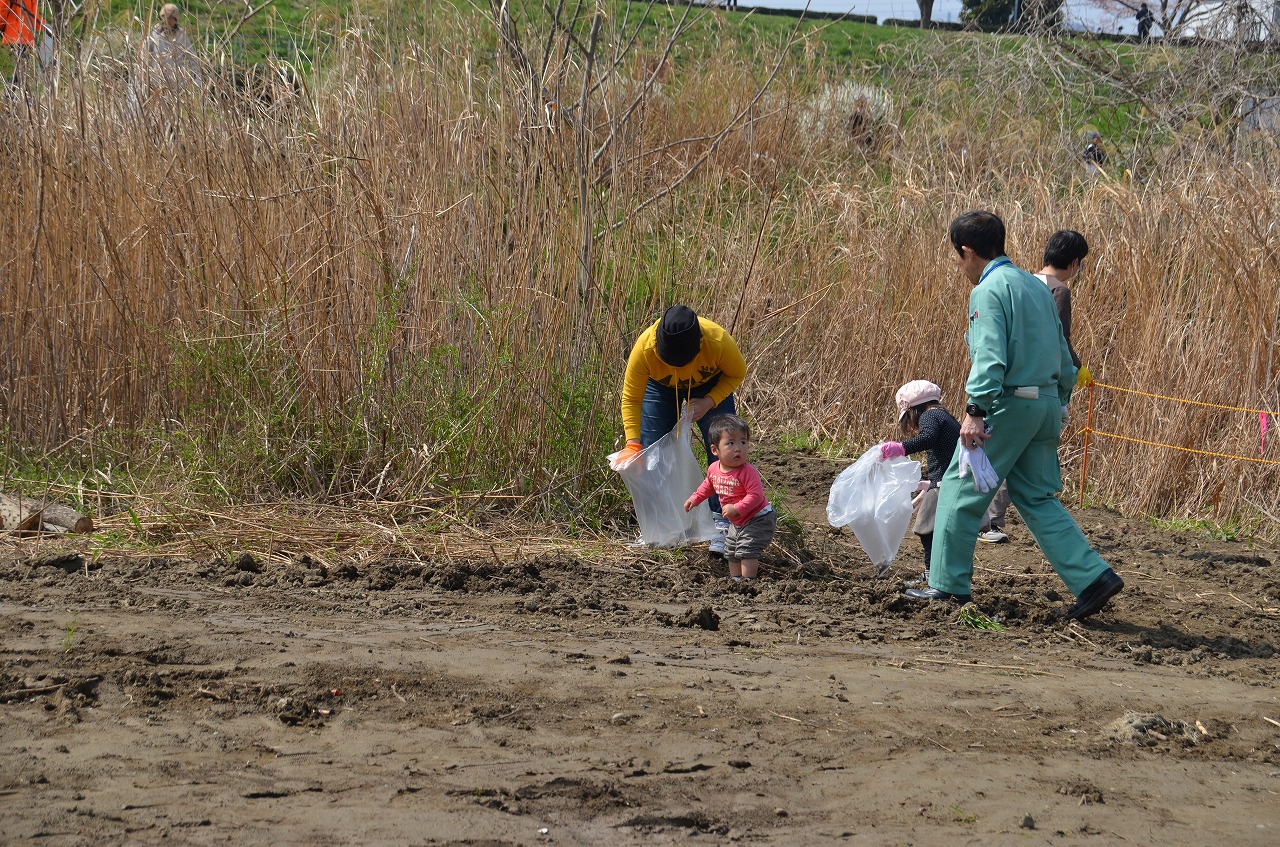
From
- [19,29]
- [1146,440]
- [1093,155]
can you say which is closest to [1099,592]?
[1146,440]

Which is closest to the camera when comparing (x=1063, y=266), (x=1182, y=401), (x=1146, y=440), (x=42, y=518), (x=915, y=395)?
(x=42, y=518)

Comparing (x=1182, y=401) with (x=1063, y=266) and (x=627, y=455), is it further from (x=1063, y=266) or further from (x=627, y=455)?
(x=627, y=455)

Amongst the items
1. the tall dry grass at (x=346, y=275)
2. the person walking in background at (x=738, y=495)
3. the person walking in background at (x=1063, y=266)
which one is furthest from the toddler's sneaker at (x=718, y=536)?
the person walking in background at (x=1063, y=266)

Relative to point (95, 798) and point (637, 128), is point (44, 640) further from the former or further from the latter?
point (637, 128)

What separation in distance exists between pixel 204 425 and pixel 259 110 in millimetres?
1577

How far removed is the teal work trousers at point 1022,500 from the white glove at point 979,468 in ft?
0.17

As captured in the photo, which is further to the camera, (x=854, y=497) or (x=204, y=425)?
(x=204, y=425)

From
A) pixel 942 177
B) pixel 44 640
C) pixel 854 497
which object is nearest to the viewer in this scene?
pixel 44 640

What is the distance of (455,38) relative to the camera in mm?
6238

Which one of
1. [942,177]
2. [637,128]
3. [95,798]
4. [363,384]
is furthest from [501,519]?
[942,177]

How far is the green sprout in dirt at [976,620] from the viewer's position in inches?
184

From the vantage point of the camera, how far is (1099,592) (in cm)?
462

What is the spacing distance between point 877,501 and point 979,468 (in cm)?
63

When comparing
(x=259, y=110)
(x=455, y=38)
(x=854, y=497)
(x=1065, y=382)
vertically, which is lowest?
(x=854, y=497)
